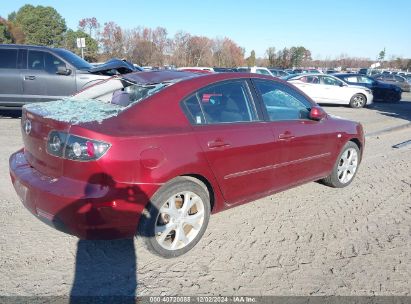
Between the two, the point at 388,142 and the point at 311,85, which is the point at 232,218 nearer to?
the point at 388,142

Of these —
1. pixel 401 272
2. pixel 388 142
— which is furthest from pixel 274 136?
pixel 388 142

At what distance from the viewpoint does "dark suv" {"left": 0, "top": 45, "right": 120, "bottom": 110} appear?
8.67m

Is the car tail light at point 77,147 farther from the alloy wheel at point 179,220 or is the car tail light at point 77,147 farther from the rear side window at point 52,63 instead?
the rear side window at point 52,63

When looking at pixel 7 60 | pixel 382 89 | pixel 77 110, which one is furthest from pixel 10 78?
pixel 382 89

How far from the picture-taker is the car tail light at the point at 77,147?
2.77 m

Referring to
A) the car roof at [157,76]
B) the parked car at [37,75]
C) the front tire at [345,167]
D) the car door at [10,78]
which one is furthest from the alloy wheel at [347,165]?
the car door at [10,78]

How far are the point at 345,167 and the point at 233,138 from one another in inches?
94.5

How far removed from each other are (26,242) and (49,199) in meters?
0.80

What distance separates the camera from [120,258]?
3213mm

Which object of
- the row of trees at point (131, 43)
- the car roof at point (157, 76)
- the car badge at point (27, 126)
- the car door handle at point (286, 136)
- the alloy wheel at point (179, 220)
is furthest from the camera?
the row of trees at point (131, 43)

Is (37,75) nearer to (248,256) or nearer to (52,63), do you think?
(52,63)

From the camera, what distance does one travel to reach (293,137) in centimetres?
411

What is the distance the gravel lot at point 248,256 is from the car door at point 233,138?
0.51 meters

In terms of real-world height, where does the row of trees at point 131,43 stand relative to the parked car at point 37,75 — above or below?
above
